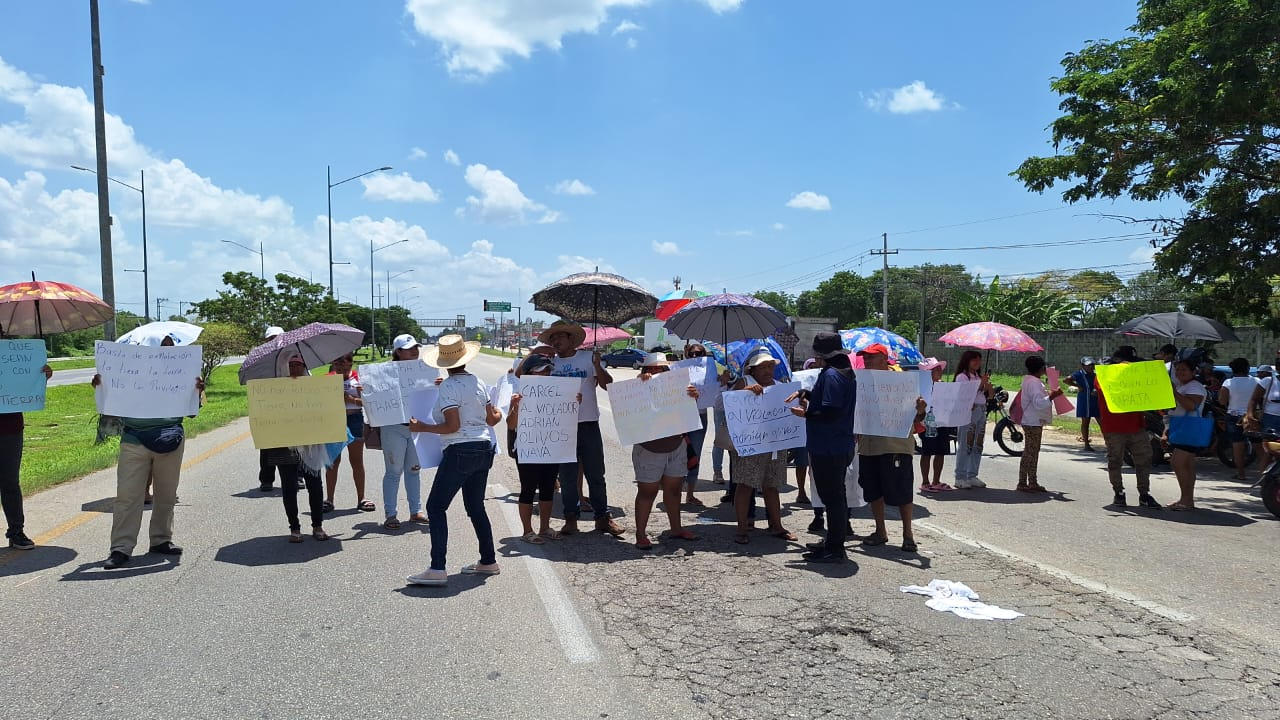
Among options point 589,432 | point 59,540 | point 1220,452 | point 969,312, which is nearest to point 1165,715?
point 589,432

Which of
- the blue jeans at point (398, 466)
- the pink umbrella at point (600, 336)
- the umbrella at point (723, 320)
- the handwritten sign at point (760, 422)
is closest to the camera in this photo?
the handwritten sign at point (760, 422)

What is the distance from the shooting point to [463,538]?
721cm

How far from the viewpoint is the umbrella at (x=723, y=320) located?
908 cm

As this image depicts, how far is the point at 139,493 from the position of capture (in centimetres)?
645

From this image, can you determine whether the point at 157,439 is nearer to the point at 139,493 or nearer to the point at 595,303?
the point at 139,493

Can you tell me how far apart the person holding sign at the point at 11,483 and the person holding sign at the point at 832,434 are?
6309mm

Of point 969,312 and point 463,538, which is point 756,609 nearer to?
point 463,538

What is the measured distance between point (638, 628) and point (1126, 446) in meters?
6.86

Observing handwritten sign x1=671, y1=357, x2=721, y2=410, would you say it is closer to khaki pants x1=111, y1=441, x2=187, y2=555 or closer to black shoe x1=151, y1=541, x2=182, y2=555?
khaki pants x1=111, y1=441, x2=187, y2=555

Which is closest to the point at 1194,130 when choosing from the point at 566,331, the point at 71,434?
the point at 566,331

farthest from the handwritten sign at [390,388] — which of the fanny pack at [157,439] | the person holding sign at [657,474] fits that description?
the person holding sign at [657,474]

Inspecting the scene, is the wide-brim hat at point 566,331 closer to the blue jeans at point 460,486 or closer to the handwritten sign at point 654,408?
the handwritten sign at point 654,408

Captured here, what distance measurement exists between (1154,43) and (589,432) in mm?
10988

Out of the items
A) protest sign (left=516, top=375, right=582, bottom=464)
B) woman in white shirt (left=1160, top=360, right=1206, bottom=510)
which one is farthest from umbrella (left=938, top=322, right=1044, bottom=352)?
protest sign (left=516, top=375, right=582, bottom=464)
